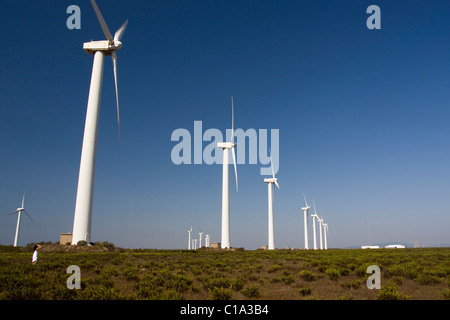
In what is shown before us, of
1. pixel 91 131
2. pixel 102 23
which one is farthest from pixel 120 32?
pixel 91 131

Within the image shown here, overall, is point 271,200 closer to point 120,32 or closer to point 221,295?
point 120,32

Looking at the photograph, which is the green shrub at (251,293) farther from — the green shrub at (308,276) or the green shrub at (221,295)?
the green shrub at (308,276)

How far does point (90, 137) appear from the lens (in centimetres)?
3747

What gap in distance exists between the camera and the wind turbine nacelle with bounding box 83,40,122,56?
4269cm

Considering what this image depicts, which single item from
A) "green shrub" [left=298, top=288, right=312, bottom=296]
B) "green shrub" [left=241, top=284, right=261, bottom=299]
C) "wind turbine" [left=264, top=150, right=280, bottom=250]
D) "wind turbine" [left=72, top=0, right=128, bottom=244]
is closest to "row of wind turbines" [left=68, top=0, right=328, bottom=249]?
"wind turbine" [left=72, top=0, right=128, bottom=244]

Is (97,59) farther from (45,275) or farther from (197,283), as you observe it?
(197,283)

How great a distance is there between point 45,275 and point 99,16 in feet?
110

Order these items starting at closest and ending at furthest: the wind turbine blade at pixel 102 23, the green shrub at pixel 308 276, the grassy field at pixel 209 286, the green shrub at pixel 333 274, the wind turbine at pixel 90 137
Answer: the grassy field at pixel 209 286 < the green shrub at pixel 308 276 < the green shrub at pixel 333 274 < the wind turbine at pixel 90 137 < the wind turbine blade at pixel 102 23

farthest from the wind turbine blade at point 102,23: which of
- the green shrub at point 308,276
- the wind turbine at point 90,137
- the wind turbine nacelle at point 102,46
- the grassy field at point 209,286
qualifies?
the green shrub at point 308,276

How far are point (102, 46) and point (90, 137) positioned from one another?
44.7 ft

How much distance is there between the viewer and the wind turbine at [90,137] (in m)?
35.3
